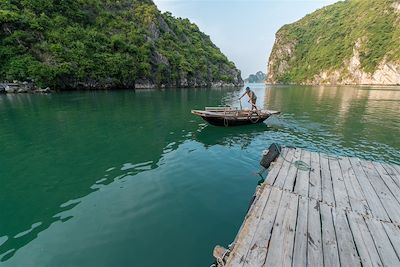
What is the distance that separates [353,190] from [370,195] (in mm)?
392

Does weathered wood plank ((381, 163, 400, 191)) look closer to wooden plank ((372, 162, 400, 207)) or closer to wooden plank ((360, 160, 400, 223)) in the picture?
wooden plank ((372, 162, 400, 207))

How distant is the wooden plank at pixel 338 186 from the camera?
5.60 meters

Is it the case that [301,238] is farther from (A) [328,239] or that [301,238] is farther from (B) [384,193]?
(B) [384,193]

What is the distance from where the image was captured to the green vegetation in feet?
165

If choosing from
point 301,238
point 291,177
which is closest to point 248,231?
point 301,238

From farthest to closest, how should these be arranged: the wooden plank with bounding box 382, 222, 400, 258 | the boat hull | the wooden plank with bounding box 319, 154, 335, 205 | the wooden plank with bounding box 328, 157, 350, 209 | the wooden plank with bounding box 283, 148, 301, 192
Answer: the boat hull
the wooden plank with bounding box 283, 148, 301, 192
the wooden plank with bounding box 319, 154, 335, 205
the wooden plank with bounding box 328, 157, 350, 209
the wooden plank with bounding box 382, 222, 400, 258

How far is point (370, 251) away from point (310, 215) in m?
1.20

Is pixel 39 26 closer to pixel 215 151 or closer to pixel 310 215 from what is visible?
pixel 215 151

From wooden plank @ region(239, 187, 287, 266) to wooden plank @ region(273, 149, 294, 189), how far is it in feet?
2.19

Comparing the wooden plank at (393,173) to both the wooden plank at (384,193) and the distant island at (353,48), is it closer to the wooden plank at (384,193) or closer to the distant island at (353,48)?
the wooden plank at (384,193)

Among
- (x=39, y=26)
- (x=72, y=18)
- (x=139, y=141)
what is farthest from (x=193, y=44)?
(x=139, y=141)

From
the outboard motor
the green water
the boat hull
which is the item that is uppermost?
the outboard motor

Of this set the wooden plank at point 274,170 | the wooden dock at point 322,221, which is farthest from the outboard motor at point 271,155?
the wooden dock at point 322,221

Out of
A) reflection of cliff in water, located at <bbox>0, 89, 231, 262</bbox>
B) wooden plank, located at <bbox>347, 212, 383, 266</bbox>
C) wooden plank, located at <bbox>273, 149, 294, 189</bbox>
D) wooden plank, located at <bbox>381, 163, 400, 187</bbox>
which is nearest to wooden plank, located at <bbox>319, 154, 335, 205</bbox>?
wooden plank, located at <bbox>347, 212, 383, 266</bbox>
